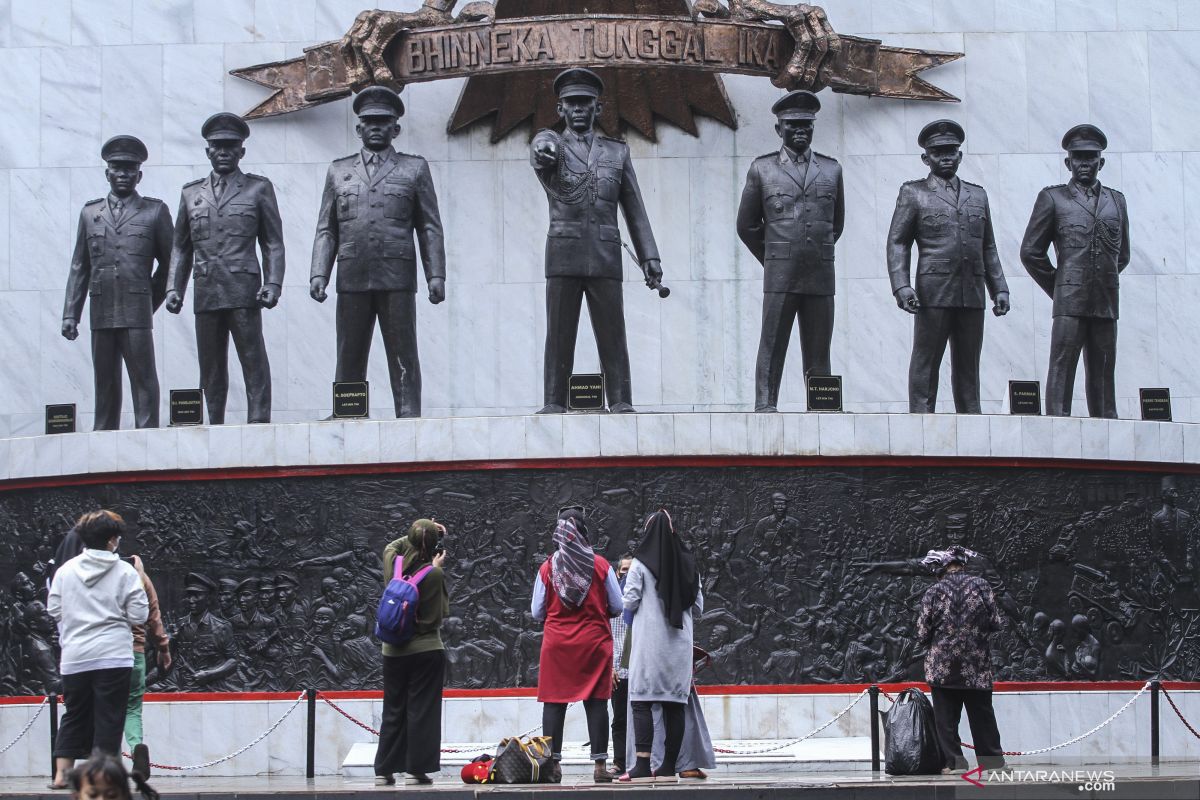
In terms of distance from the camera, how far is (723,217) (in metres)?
16.9

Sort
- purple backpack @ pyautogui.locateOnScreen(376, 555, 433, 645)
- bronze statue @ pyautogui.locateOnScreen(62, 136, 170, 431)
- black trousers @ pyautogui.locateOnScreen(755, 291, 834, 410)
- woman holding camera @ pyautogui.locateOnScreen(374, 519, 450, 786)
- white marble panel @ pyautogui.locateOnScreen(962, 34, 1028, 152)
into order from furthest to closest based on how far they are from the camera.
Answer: white marble panel @ pyautogui.locateOnScreen(962, 34, 1028, 152) → bronze statue @ pyautogui.locateOnScreen(62, 136, 170, 431) → black trousers @ pyautogui.locateOnScreen(755, 291, 834, 410) → woman holding camera @ pyautogui.locateOnScreen(374, 519, 450, 786) → purple backpack @ pyautogui.locateOnScreen(376, 555, 433, 645)

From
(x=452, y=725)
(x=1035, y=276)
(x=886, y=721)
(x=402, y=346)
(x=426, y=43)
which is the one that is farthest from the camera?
(x=426, y=43)

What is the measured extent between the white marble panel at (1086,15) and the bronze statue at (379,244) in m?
6.48

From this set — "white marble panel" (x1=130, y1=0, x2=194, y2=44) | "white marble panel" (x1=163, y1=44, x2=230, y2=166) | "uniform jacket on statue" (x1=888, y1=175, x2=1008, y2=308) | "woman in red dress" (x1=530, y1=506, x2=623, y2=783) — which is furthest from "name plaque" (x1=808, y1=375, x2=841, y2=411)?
"white marble panel" (x1=130, y1=0, x2=194, y2=44)

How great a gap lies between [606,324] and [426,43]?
3912 mm

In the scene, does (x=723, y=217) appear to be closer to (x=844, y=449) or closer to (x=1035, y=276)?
(x=1035, y=276)

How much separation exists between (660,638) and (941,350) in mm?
4978

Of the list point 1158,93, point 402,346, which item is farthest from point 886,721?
point 1158,93

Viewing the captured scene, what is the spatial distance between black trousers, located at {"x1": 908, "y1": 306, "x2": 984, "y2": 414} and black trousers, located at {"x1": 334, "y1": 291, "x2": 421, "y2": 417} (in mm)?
3388

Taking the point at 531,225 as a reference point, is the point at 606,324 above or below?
below

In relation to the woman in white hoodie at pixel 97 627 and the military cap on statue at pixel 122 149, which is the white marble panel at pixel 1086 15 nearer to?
the military cap on statue at pixel 122 149

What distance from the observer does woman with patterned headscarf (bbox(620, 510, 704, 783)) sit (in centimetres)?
944

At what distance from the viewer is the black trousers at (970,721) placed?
10.2 metres

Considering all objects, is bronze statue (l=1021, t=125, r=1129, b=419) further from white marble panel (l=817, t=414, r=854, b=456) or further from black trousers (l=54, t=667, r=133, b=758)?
black trousers (l=54, t=667, r=133, b=758)
